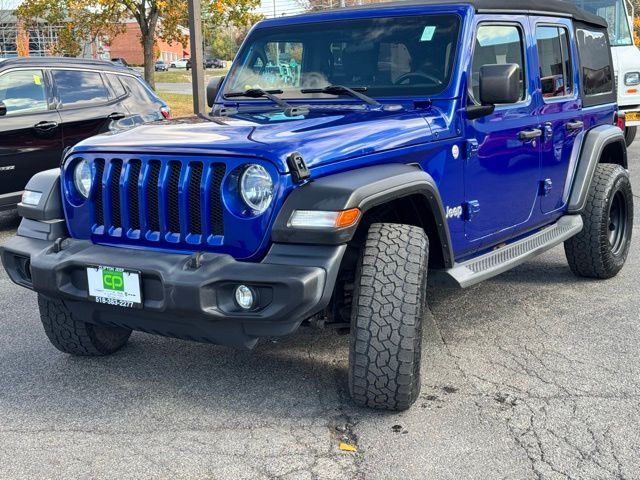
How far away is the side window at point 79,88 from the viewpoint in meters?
8.27

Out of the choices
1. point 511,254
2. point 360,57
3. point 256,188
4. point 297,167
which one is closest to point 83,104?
point 360,57

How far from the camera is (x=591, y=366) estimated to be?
4230 millimetres

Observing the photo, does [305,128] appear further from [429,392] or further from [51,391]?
[51,391]

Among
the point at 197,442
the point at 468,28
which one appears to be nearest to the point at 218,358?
the point at 197,442

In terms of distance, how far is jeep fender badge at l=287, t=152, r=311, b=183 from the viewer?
3344 millimetres

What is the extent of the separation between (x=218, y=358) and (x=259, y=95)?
4.98 feet

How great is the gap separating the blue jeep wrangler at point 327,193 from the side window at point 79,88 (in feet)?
11.9

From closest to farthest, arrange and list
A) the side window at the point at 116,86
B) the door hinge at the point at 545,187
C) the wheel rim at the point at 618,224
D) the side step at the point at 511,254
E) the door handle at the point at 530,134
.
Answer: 1. the side step at the point at 511,254
2. the door handle at the point at 530,134
3. the door hinge at the point at 545,187
4. the wheel rim at the point at 618,224
5. the side window at the point at 116,86

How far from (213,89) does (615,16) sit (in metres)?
10.4

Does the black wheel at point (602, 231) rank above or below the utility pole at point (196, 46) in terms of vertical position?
below

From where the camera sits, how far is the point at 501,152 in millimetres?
4582

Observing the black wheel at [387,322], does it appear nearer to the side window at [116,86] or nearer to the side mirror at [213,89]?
the side mirror at [213,89]

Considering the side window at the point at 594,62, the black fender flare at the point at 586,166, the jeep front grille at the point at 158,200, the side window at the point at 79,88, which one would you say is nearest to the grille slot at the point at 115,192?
the jeep front grille at the point at 158,200

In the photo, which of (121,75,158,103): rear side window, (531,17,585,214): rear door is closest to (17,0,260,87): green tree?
(121,75,158,103): rear side window
